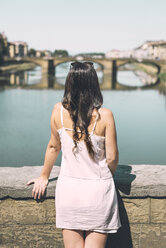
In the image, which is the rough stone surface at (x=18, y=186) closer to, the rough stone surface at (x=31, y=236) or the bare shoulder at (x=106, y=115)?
the rough stone surface at (x=31, y=236)

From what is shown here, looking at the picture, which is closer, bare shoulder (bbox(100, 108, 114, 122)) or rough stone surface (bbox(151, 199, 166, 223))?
bare shoulder (bbox(100, 108, 114, 122))

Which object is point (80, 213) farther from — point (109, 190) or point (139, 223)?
point (139, 223)

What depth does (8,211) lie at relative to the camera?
167 cm

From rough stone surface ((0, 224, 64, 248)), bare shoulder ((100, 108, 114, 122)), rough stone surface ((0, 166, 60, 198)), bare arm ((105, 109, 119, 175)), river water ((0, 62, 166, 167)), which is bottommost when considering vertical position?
river water ((0, 62, 166, 167))

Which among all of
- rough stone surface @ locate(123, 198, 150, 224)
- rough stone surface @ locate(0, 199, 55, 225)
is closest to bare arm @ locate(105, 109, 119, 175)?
rough stone surface @ locate(123, 198, 150, 224)

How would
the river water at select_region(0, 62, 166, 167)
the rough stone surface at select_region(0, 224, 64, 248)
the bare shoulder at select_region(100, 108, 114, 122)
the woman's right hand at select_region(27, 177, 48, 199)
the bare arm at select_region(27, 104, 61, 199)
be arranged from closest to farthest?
the bare shoulder at select_region(100, 108, 114, 122) → the bare arm at select_region(27, 104, 61, 199) → the woman's right hand at select_region(27, 177, 48, 199) → the rough stone surface at select_region(0, 224, 64, 248) → the river water at select_region(0, 62, 166, 167)

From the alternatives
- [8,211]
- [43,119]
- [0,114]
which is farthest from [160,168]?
[0,114]

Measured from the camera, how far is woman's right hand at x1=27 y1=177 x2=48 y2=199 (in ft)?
5.16

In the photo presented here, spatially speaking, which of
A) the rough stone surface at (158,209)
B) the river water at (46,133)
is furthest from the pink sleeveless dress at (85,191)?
the river water at (46,133)

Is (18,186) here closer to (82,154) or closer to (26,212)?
(26,212)

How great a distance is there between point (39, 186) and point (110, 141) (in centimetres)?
47

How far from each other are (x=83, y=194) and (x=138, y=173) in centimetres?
50

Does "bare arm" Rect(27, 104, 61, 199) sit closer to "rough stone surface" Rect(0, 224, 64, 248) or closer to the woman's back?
the woman's back

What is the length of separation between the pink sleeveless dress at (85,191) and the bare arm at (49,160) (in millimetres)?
66
